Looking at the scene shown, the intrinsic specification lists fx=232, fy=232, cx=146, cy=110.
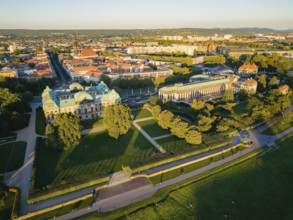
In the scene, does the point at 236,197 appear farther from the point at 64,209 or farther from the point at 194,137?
the point at 64,209

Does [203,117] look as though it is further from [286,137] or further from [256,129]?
[286,137]

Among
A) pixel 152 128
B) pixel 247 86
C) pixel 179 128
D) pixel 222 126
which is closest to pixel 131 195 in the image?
pixel 179 128

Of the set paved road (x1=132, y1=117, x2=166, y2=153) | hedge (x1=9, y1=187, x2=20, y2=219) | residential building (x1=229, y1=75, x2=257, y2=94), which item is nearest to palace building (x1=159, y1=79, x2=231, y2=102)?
residential building (x1=229, y1=75, x2=257, y2=94)

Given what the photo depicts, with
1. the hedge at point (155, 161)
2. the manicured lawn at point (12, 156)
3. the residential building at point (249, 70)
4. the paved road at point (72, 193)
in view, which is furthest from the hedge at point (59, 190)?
the residential building at point (249, 70)

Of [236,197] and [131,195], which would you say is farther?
[131,195]

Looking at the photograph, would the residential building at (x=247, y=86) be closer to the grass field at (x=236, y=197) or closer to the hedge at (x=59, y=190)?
the grass field at (x=236, y=197)

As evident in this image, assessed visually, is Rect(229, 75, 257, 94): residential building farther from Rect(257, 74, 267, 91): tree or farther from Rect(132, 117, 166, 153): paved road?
Rect(132, 117, 166, 153): paved road

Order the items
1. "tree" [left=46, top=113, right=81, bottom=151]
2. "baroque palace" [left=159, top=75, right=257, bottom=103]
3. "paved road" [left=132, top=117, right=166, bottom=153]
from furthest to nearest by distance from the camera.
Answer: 1. "baroque palace" [left=159, top=75, right=257, bottom=103]
2. "paved road" [left=132, top=117, right=166, bottom=153]
3. "tree" [left=46, top=113, right=81, bottom=151]
